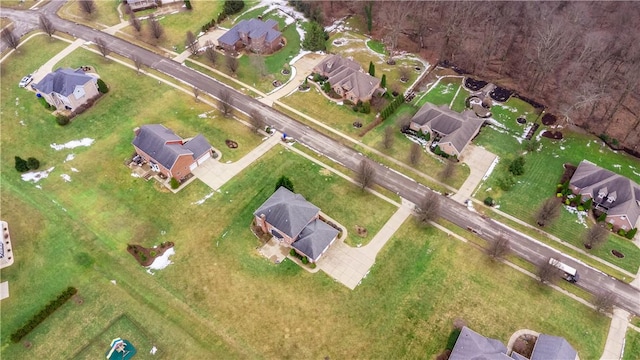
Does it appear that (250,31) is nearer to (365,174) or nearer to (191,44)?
(191,44)

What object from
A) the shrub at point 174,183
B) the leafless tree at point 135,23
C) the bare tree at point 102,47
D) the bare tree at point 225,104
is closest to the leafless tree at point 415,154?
the bare tree at point 225,104

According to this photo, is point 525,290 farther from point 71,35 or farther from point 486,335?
point 71,35

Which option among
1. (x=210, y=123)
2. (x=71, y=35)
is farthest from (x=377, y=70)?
(x=71, y=35)

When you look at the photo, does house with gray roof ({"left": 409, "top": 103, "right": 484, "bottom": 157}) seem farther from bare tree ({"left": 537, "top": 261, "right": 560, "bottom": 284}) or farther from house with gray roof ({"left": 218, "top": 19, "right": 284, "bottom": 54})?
house with gray roof ({"left": 218, "top": 19, "right": 284, "bottom": 54})

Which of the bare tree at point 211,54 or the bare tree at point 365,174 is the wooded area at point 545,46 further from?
the bare tree at point 365,174

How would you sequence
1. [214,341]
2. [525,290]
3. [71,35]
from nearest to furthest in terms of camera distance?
1. [214,341]
2. [525,290]
3. [71,35]

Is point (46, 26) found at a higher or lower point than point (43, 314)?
higher

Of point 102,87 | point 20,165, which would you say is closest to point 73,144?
point 20,165
